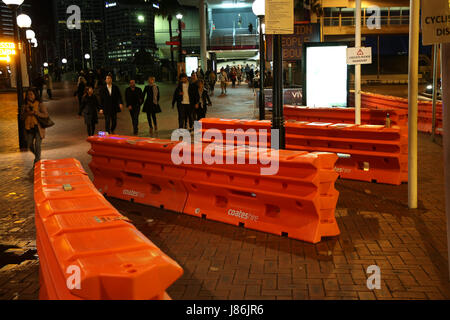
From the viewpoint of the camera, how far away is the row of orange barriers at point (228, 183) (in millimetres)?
6949

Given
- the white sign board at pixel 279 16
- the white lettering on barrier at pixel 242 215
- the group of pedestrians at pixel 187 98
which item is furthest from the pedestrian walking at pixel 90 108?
the white lettering on barrier at pixel 242 215

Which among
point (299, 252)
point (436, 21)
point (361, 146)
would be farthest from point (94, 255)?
point (361, 146)

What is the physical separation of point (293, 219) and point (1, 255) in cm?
380

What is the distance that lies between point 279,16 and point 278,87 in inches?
43.8

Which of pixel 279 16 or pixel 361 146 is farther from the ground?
pixel 279 16

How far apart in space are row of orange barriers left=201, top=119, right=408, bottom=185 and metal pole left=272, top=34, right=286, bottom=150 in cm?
249

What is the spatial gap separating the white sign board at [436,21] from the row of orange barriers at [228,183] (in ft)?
7.16

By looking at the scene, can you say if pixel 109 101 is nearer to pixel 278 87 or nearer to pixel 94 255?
pixel 278 87

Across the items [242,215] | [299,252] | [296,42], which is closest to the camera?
[299,252]

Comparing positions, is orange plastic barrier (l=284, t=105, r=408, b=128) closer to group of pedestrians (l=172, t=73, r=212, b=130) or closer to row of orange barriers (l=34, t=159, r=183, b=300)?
group of pedestrians (l=172, t=73, r=212, b=130)

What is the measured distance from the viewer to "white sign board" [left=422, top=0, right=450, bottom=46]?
202 inches

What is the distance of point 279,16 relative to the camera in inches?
322
